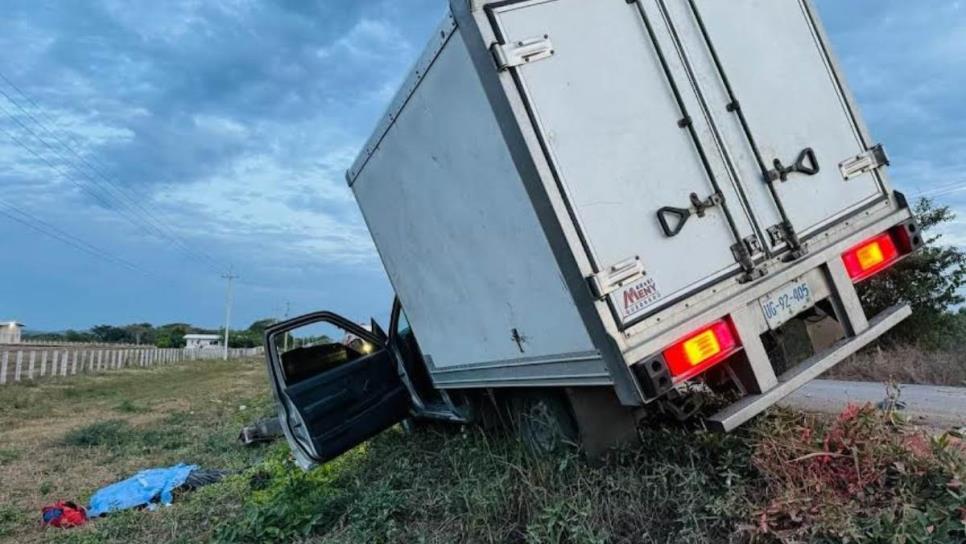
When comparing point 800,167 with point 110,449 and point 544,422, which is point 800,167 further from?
point 110,449

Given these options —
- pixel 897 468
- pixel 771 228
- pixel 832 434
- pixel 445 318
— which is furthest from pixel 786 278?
pixel 445 318

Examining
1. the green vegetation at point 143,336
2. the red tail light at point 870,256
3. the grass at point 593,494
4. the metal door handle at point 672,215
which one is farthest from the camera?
the green vegetation at point 143,336

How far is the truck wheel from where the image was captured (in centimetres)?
425

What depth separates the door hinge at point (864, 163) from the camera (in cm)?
399

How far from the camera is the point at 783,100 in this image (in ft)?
12.7

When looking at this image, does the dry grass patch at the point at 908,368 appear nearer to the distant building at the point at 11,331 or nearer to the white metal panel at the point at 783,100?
the white metal panel at the point at 783,100

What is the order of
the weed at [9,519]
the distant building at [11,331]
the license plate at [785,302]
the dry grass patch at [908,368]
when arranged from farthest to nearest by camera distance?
the distant building at [11,331], the dry grass patch at [908,368], the weed at [9,519], the license plate at [785,302]

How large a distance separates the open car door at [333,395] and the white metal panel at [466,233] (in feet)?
3.74

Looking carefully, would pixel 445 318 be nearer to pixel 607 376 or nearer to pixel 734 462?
pixel 607 376

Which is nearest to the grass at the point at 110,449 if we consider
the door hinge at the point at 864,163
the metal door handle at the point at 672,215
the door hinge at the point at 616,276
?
the door hinge at the point at 616,276

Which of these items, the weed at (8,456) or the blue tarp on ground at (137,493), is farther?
the weed at (8,456)

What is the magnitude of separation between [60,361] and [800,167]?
3362 centimetres

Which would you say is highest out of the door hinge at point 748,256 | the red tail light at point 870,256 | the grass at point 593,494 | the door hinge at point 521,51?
the door hinge at point 521,51

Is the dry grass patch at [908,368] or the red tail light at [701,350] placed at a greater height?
the red tail light at [701,350]
